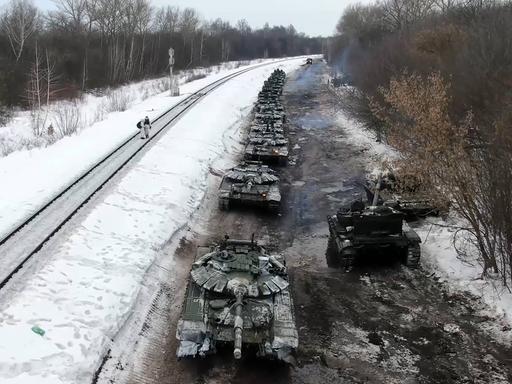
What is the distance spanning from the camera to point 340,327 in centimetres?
990

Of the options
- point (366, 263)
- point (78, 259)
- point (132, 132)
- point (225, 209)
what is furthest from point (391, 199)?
point (132, 132)

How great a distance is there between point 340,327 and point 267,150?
11780mm

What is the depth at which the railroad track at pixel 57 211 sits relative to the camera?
34.5ft

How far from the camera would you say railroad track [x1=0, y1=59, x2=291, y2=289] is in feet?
34.5

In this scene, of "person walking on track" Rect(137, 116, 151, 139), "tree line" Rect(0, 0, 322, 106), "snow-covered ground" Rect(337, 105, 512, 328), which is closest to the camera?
"snow-covered ground" Rect(337, 105, 512, 328)

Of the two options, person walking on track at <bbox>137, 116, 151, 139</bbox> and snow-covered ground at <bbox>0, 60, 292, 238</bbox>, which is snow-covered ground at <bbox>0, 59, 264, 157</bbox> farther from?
person walking on track at <bbox>137, 116, 151, 139</bbox>

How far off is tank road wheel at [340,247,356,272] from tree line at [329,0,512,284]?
2270 millimetres

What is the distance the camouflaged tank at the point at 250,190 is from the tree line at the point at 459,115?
3716 mm

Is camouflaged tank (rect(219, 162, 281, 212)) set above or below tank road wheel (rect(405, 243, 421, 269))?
above

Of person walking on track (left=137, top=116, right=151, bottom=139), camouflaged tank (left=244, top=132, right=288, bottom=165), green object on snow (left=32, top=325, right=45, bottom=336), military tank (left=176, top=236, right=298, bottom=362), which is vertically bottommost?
green object on snow (left=32, top=325, right=45, bottom=336)

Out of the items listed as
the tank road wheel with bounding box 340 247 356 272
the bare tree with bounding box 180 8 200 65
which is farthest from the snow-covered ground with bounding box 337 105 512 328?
the bare tree with bounding box 180 8 200 65

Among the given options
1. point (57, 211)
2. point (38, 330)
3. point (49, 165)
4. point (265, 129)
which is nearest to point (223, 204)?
point (57, 211)

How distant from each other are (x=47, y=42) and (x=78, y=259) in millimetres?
46991

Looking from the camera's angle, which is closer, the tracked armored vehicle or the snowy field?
the snowy field
